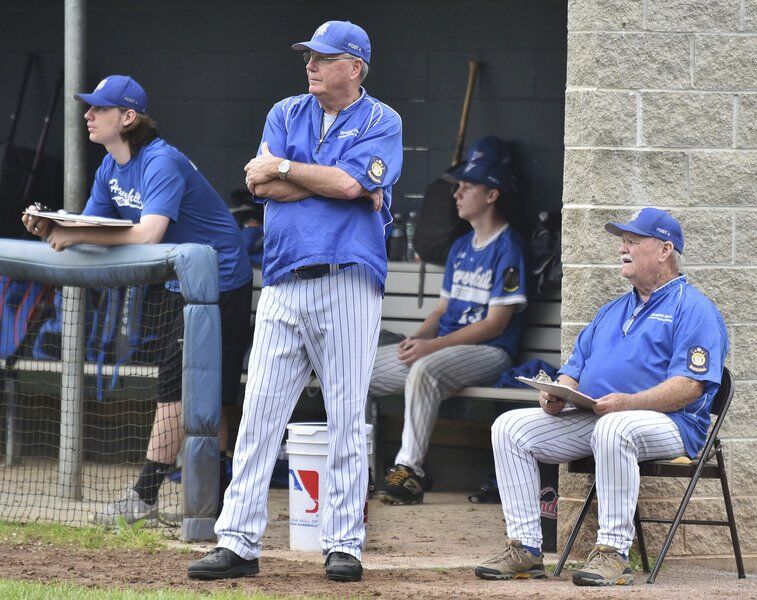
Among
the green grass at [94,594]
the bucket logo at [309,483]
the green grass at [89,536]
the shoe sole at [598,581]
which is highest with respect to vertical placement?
the bucket logo at [309,483]

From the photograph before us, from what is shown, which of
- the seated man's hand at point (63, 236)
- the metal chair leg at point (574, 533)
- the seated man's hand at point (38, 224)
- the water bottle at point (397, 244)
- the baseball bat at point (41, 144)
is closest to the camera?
the metal chair leg at point (574, 533)

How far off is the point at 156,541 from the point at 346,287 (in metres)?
1.48

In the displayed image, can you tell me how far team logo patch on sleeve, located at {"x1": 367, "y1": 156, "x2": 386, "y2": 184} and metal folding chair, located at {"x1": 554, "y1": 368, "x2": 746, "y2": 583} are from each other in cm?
138

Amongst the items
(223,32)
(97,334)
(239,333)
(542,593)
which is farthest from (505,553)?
(223,32)

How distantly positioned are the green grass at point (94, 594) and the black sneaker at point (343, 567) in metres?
0.41

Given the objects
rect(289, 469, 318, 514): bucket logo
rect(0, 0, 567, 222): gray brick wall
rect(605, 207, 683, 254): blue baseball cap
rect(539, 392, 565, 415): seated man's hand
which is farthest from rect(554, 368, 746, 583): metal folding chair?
rect(0, 0, 567, 222): gray brick wall

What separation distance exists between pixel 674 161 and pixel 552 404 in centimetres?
117

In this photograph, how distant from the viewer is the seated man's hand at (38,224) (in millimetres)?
5777

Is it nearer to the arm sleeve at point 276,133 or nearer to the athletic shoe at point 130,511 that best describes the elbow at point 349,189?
the arm sleeve at point 276,133

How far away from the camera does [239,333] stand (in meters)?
6.63

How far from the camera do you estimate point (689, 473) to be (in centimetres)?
527

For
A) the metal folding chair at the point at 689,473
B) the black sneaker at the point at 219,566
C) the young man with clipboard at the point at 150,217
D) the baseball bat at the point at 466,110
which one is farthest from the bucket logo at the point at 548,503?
the baseball bat at the point at 466,110

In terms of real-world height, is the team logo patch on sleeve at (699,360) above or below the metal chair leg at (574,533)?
above

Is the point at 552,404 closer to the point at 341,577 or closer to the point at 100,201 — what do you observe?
the point at 341,577
